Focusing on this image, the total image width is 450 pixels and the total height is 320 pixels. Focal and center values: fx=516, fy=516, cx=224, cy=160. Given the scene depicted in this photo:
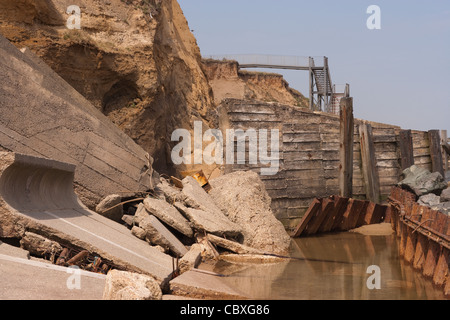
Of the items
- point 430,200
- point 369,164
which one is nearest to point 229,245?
point 430,200

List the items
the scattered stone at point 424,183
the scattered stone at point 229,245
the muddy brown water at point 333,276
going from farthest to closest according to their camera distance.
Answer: the scattered stone at point 424,183 → the scattered stone at point 229,245 → the muddy brown water at point 333,276

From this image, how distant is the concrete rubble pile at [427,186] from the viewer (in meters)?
9.54

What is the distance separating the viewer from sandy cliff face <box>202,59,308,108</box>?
42.8 meters

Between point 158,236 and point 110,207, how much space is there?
3.88 feet

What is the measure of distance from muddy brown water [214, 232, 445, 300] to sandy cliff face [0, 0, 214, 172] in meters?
5.19

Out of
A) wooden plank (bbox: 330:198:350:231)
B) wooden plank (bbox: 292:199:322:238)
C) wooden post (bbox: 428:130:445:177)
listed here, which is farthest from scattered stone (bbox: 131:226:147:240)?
wooden post (bbox: 428:130:445:177)

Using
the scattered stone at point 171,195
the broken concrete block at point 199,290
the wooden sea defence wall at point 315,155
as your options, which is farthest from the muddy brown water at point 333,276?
the wooden sea defence wall at point 315,155

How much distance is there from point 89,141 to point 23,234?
2.73 meters

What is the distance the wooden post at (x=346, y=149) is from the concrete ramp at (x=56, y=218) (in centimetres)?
672

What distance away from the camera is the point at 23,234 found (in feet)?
19.3

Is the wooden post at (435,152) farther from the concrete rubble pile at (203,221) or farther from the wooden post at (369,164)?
the concrete rubble pile at (203,221)

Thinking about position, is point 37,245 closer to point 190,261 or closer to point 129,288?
point 129,288

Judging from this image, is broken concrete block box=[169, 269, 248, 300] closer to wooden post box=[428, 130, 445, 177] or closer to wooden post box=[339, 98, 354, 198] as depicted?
wooden post box=[339, 98, 354, 198]

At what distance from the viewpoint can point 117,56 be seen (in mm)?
12422
